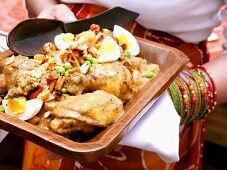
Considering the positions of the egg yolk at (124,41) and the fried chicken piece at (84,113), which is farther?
the egg yolk at (124,41)

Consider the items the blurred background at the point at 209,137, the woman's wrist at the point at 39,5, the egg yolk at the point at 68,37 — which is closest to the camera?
the egg yolk at the point at 68,37


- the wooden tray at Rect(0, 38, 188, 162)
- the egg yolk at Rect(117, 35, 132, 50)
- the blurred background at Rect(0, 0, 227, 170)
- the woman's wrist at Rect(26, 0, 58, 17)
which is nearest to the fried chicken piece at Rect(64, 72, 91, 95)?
the wooden tray at Rect(0, 38, 188, 162)

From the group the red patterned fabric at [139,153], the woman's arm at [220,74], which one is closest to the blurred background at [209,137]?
the red patterned fabric at [139,153]

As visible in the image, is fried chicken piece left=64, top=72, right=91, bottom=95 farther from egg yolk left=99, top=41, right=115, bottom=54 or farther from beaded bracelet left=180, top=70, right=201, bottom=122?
beaded bracelet left=180, top=70, right=201, bottom=122

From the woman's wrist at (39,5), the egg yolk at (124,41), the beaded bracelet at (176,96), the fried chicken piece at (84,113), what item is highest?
the egg yolk at (124,41)

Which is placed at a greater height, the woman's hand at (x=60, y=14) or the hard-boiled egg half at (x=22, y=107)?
the woman's hand at (x=60, y=14)

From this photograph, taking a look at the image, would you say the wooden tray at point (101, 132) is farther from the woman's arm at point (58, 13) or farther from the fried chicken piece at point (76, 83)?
the woman's arm at point (58, 13)
